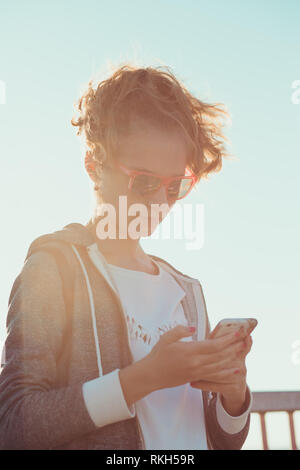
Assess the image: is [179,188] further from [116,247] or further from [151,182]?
[116,247]

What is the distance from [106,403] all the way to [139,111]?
117 centimetres

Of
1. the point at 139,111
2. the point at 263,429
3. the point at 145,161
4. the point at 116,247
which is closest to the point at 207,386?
the point at 116,247

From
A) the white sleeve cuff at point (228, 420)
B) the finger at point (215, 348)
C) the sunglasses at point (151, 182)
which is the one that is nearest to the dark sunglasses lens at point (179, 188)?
the sunglasses at point (151, 182)

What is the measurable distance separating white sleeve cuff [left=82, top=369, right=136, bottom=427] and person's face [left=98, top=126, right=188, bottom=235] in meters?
0.75

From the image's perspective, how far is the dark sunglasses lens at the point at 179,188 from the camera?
6.53 feet

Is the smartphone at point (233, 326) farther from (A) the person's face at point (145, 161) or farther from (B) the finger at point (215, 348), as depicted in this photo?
(A) the person's face at point (145, 161)

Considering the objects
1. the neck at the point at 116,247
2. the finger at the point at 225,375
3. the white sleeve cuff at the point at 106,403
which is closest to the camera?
the white sleeve cuff at the point at 106,403

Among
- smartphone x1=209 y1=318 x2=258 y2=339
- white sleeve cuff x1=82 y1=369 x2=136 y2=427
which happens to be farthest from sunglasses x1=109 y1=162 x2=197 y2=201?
white sleeve cuff x1=82 y1=369 x2=136 y2=427

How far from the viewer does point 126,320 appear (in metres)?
1.71

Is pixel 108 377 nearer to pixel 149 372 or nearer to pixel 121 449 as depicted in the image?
pixel 149 372

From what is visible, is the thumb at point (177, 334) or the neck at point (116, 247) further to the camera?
the neck at point (116, 247)

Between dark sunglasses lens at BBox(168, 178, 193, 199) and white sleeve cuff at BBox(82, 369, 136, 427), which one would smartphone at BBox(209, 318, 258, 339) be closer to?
white sleeve cuff at BBox(82, 369, 136, 427)

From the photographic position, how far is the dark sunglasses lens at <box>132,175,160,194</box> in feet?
6.23

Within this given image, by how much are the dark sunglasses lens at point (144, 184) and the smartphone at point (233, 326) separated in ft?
1.90
